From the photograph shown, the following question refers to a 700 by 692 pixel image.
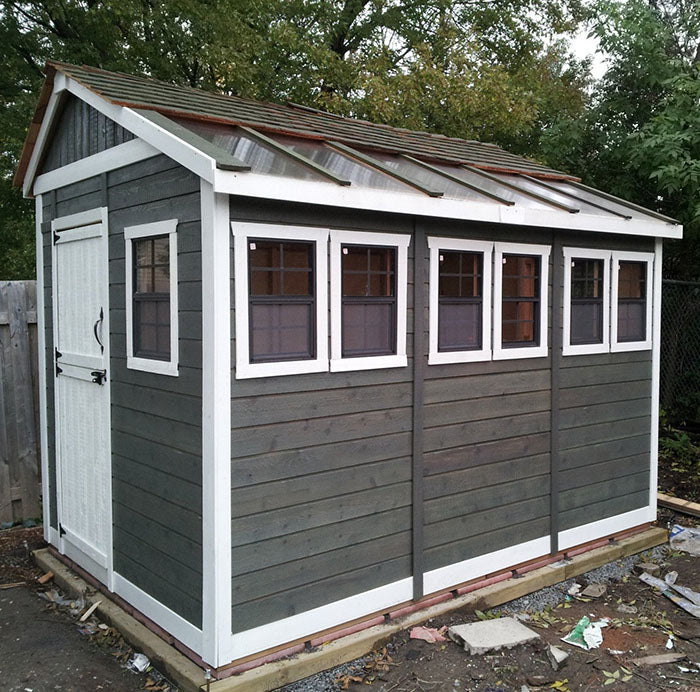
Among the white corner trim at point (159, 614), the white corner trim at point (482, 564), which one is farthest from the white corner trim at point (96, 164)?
the white corner trim at point (482, 564)

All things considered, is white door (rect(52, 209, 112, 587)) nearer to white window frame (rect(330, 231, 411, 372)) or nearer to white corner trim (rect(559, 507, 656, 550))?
white window frame (rect(330, 231, 411, 372))

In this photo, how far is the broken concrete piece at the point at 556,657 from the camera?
3.89 m

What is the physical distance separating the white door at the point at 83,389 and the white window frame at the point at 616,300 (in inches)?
146

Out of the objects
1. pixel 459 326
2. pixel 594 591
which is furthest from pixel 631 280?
pixel 594 591

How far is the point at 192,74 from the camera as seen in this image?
12.0 m

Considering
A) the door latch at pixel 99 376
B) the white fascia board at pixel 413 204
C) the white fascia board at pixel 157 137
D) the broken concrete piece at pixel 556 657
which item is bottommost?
the broken concrete piece at pixel 556 657

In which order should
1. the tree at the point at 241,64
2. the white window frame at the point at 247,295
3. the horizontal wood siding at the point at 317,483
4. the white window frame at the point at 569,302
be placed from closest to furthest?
the white window frame at the point at 247,295
the horizontal wood siding at the point at 317,483
the white window frame at the point at 569,302
the tree at the point at 241,64

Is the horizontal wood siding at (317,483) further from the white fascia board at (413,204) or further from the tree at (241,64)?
the tree at (241,64)

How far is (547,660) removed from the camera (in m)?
3.95

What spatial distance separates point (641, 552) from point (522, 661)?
7.38 feet

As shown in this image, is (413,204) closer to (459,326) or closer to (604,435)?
(459,326)

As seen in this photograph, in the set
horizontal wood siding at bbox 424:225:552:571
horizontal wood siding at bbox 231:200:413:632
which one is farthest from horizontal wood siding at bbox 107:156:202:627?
horizontal wood siding at bbox 424:225:552:571

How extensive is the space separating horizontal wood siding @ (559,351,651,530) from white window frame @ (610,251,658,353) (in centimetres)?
7

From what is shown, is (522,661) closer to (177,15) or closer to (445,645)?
(445,645)
